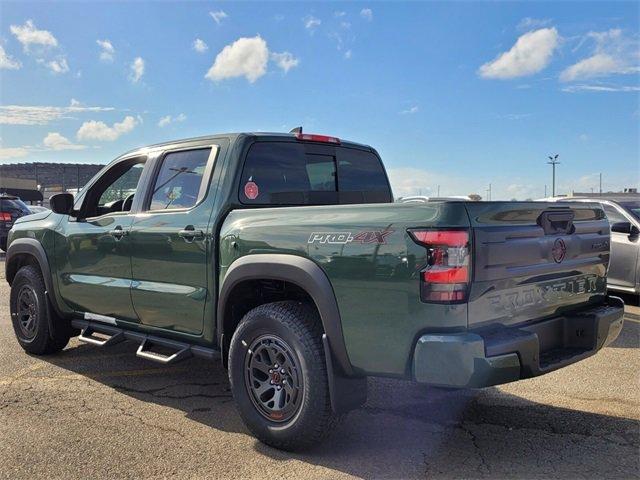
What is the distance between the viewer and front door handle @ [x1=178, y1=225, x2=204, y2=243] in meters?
3.96

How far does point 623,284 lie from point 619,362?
125 inches

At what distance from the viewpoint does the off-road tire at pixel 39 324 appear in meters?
5.54

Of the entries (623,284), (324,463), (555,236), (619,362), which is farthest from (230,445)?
(623,284)

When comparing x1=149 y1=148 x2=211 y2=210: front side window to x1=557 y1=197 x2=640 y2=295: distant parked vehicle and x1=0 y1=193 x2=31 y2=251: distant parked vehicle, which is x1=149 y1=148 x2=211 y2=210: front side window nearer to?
x1=557 y1=197 x2=640 y2=295: distant parked vehicle

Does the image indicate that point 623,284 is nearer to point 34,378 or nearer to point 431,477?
point 431,477

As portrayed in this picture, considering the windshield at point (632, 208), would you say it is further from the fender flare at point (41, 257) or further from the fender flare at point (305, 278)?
the fender flare at point (41, 257)

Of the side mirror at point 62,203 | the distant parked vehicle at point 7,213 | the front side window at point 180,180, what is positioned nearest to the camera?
the front side window at point 180,180

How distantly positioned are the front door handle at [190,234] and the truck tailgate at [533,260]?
6.30 feet

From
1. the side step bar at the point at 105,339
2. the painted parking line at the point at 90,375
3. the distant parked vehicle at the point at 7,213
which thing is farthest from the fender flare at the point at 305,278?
the distant parked vehicle at the point at 7,213

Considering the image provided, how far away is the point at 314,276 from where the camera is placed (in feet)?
10.6

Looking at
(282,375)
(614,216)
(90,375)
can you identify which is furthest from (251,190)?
(614,216)

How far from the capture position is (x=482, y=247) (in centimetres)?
289

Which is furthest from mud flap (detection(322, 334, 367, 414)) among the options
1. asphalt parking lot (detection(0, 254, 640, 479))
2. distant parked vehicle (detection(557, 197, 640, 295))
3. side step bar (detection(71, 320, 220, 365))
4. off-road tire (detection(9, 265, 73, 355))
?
distant parked vehicle (detection(557, 197, 640, 295))

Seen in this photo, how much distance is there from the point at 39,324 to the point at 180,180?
2425 millimetres
